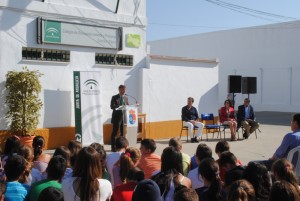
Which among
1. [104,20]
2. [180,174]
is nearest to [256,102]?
[104,20]

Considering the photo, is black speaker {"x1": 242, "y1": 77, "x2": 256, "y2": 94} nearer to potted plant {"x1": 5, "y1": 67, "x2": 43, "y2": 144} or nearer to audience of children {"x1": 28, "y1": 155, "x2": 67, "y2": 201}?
potted plant {"x1": 5, "y1": 67, "x2": 43, "y2": 144}

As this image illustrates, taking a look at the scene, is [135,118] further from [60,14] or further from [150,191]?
[150,191]

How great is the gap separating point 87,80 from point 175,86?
3656 mm

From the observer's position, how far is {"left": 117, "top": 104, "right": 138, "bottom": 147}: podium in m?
11.3

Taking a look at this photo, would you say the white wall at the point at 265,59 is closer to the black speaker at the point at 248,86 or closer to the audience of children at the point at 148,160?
the black speaker at the point at 248,86

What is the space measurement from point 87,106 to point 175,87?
12.2 ft

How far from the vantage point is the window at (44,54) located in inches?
422

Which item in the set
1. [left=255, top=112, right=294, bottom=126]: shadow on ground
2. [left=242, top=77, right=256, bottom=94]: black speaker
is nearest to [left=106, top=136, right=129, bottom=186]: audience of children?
[left=242, top=77, right=256, bottom=94]: black speaker

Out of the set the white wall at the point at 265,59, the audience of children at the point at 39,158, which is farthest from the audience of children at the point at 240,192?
the white wall at the point at 265,59

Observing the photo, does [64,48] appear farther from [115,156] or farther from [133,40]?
[115,156]

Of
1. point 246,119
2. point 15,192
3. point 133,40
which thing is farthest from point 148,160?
point 246,119

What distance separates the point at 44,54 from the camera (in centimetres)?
1100

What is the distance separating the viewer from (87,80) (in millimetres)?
11312

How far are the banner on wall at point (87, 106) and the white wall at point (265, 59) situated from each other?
18.3m
